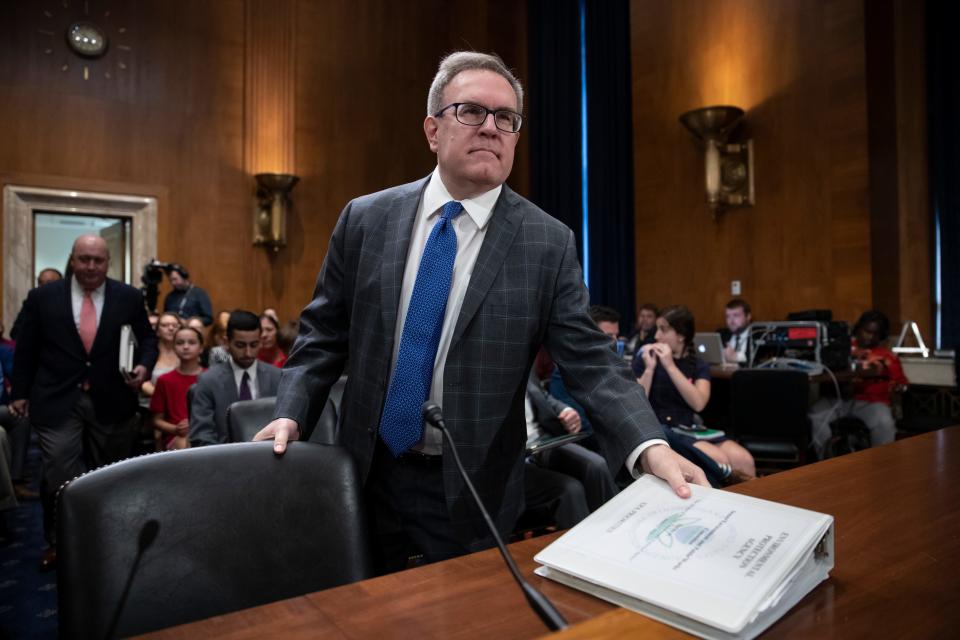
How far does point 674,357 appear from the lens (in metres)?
3.44

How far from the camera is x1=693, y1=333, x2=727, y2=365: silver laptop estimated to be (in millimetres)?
5043

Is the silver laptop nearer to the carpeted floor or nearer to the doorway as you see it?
the carpeted floor

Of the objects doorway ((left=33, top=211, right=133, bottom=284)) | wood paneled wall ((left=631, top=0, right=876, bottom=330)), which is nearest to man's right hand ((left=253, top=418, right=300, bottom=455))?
wood paneled wall ((left=631, top=0, right=876, bottom=330))

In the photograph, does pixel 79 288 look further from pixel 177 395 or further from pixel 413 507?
pixel 413 507

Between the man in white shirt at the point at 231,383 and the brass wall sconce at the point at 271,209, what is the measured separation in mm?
5044

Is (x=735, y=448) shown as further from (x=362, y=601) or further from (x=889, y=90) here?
(x=889, y=90)

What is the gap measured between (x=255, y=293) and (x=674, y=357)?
582 cm

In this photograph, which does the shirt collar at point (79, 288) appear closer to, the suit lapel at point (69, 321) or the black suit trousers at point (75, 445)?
the suit lapel at point (69, 321)

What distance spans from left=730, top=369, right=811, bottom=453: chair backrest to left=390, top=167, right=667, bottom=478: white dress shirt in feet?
8.89

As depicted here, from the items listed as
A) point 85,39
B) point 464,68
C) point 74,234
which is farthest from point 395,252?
point 74,234

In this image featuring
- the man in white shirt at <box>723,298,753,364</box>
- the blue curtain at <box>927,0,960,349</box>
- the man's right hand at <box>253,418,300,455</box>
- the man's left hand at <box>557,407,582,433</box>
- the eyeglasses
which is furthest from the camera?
the blue curtain at <box>927,0,960,349</box>

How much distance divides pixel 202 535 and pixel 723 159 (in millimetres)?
6342

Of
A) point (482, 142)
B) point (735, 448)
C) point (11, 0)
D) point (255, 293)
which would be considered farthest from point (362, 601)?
point (11, 0)

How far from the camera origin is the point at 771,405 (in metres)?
3.59
